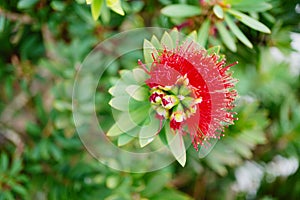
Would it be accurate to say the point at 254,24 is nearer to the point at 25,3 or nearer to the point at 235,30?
the point at 235,30

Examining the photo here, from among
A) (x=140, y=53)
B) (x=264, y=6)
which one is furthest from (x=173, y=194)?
(x=264, y=6)

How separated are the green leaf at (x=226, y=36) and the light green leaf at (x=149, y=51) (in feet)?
0.54

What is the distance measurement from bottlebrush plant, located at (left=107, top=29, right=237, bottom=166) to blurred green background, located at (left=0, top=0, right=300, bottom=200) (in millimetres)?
130

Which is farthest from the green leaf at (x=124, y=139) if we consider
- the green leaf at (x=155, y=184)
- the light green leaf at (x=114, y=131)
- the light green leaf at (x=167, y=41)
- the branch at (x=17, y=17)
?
the branch at (x=17, y=17)

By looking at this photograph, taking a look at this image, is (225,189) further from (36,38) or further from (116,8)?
(116,8)

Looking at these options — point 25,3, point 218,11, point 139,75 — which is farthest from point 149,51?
point 25,3

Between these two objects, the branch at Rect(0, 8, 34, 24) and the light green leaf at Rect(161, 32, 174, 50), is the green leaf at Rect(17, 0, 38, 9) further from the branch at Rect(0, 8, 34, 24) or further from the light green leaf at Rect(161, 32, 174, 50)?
the light green leaf at Rect(161, 32, 174, 50)

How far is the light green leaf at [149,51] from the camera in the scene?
0.62 metres

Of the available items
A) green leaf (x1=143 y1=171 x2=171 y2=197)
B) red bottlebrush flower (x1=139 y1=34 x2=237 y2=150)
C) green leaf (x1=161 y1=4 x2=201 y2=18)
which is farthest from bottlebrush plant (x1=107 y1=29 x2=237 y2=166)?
green leaf (x1=143 y1=171 x2=171 y2=197)

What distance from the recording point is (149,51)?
62cm

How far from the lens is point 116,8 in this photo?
2.11 feet

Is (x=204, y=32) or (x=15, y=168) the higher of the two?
(x=204, y=32)

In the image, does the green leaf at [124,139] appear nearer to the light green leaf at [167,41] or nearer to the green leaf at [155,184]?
the light green leaf at [167,41]

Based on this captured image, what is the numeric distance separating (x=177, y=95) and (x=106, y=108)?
0.38 m
